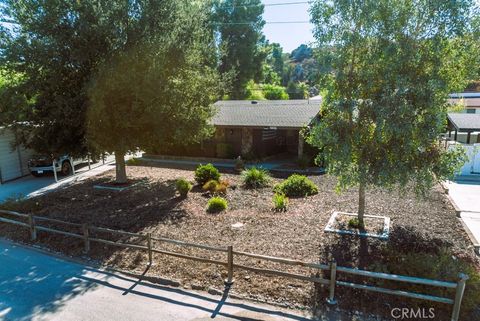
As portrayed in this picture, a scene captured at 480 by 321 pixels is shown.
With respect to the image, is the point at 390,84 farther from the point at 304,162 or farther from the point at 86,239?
the point at 304,162

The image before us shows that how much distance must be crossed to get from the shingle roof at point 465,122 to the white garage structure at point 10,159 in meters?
21.8

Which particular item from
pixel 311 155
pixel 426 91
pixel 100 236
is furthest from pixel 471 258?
pixel 311 155

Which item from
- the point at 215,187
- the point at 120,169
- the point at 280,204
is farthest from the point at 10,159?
the point at 280,204

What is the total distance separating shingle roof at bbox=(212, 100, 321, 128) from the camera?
17.5 metres

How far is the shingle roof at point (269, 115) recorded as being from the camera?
17.5 m

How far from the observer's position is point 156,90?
10.9 metres

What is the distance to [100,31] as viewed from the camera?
10594 millimetres

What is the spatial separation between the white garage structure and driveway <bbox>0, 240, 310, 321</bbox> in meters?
10.9

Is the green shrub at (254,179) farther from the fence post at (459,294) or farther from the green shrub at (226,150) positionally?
the fence post at (459,294)

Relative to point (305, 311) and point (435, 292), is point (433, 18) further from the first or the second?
point (305, 311)

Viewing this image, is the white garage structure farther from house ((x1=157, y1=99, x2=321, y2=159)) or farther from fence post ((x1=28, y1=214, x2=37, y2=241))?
fence post ((x1=28, y1=214, x2=37, y2=241))

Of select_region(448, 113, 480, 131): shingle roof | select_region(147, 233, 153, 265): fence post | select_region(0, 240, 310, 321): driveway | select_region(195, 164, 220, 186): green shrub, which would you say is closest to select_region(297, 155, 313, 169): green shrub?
select_region(195, 164, 220, 186): green shrub

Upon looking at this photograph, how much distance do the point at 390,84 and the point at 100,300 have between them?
23.0 ft

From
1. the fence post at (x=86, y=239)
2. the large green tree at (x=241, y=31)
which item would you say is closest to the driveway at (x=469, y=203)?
the fence post at (x=86, y=239)
